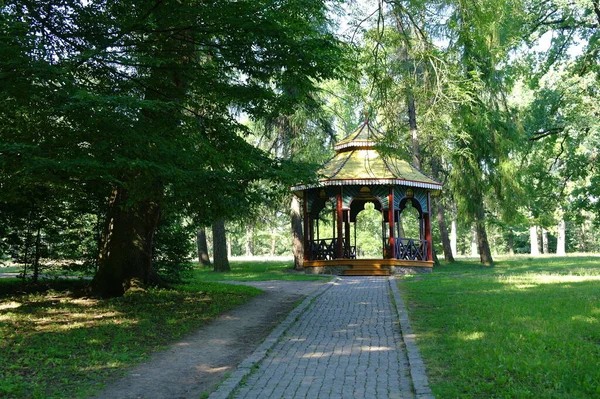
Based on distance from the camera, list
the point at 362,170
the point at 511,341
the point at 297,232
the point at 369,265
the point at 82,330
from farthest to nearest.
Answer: the point at 297,232 < the point at 362,170 < the point at 369,265 < the point at 82,330 < the point at 511,341

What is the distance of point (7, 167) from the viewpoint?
342 inches

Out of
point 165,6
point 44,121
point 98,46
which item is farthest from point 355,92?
point 44,121

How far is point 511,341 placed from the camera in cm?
756

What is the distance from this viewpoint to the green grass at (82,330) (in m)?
6.53

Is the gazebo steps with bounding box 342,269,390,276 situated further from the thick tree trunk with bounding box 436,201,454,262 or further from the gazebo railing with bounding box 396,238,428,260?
the thick tree trunk with bounding box 436,201,454,262

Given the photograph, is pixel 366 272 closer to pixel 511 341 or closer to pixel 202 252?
pixel 202 252

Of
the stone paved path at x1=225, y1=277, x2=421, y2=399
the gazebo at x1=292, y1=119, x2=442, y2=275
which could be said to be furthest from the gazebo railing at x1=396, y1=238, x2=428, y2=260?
the stone paved path at x1=225, y1=277, x2=421, y2=399

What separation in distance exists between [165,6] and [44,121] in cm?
247

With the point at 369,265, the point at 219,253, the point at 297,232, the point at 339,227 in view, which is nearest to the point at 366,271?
the point at 369,265

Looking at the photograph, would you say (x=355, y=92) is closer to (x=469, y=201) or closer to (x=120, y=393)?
(x=120, y=393)

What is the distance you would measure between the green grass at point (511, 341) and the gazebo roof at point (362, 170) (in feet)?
30.8

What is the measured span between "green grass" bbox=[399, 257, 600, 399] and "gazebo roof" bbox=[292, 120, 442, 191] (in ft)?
30.8

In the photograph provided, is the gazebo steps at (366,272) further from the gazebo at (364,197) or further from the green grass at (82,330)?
the green grass at (82,330)

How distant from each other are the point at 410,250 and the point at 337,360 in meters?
17.1
